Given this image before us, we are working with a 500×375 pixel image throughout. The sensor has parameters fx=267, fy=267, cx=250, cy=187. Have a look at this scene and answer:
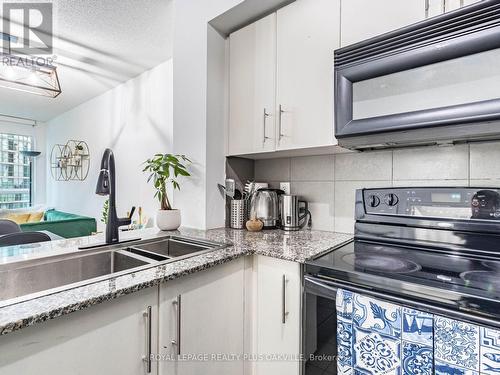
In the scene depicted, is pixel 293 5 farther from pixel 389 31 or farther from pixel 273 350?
pixel 273 350

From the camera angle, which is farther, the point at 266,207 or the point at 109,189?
the point at 266,207

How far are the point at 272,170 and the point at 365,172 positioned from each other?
2.03 feet

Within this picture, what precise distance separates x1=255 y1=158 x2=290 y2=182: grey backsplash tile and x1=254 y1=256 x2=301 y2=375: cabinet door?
0.78 meters

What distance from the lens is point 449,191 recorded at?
Result: 1.14m

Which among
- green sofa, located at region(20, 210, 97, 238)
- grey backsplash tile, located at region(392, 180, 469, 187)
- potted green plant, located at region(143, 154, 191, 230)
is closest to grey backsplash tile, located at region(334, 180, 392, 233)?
grey backsplash tile, located at region(392, 180, 469, 187)

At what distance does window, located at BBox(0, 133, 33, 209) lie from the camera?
16.8 ft

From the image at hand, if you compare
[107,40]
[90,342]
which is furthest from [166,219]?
[107,40]

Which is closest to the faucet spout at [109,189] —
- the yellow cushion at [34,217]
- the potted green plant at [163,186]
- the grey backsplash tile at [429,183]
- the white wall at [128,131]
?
the potted green plant at [163,186]

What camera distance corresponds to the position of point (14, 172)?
17.3 ft

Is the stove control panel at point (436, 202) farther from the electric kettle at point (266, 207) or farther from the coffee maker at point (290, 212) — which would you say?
the electric kettle at point (266, 207)

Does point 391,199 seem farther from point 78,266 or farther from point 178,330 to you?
point 78,266

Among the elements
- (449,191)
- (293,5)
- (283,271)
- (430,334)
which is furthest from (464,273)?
(293,5)

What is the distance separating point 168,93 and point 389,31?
2.21 meters

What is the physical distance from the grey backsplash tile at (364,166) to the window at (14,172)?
20.6 ft
